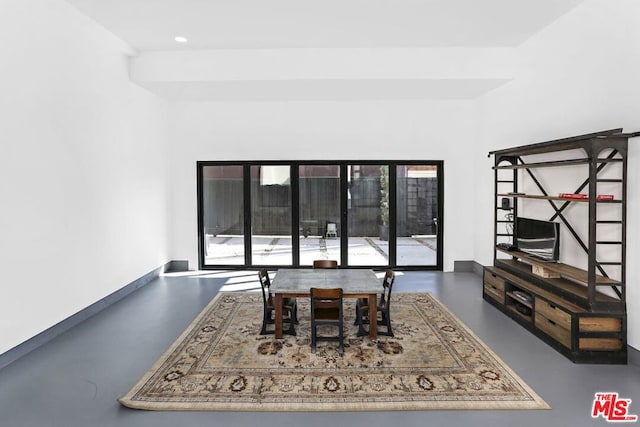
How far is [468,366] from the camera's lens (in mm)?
3795

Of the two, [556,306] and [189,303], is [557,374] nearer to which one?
[556,306]

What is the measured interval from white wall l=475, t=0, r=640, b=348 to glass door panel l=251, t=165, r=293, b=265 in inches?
155

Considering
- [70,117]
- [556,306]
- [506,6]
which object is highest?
[506,6]

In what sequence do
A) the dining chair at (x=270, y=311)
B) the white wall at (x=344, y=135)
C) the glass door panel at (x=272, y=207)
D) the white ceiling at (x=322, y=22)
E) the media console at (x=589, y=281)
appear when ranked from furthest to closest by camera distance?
1. the glass door panel at (x=272, y=207)
2. the white wall at (x=344, y=135)
3. the white ceiling at (x=322, y=22)
4. the dining chair at (x=270, y=311)
5. the media console at (x=589, y=281)

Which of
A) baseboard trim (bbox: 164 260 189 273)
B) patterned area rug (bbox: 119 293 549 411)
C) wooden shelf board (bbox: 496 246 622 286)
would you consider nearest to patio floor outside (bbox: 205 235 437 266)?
baseboard trim (bbox: 164 260 189 273)

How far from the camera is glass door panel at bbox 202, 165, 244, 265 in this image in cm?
816

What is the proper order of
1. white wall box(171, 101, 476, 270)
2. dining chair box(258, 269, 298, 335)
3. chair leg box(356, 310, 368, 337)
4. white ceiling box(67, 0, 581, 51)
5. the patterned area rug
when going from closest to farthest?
the patterned area rug
chair leg box(356, 310, 368, 337)
dining chair box(258, 269, 298, 335)
white ceiling box(67, 0, 581, 51)
white wall box(171, 101, 476, 270)

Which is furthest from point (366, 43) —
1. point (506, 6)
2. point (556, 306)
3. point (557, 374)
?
point (557, 374)

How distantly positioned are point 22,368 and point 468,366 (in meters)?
4.07

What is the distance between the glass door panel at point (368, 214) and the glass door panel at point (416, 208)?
0.25m

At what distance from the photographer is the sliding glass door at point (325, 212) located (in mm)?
8055

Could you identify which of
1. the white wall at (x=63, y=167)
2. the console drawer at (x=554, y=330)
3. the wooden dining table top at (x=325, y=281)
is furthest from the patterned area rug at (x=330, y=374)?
the white wall at (x=63, y=167)

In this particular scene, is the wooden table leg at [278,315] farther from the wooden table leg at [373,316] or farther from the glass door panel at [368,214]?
the glass door panel at [368,214]

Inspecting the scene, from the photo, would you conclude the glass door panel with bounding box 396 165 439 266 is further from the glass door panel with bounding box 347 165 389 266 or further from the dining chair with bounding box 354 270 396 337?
the dining chair with bounding box 354 270 396 337
